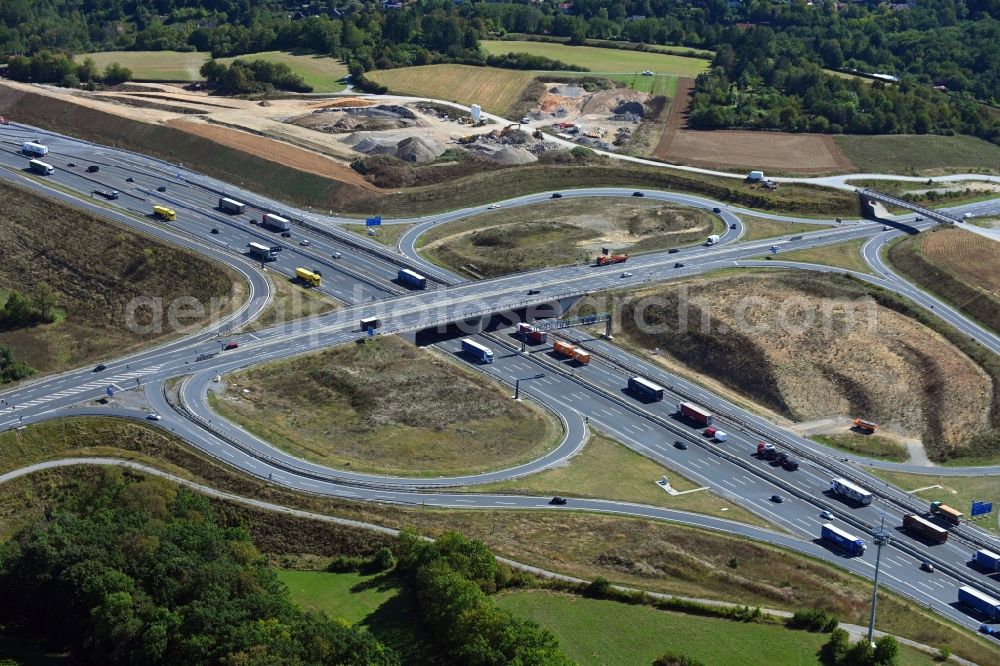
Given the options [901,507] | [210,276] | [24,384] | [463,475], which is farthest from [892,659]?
[210,276]

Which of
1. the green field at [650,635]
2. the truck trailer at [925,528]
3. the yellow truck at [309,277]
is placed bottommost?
the green field at [650,635]

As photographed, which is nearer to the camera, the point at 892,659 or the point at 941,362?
the point at 892,659

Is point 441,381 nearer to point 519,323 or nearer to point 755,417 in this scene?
point 519,323

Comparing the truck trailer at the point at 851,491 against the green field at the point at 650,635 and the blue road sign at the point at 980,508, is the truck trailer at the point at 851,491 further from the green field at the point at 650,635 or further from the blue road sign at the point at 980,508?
the green field at the point at 650,635

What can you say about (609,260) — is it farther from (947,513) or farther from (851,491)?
(947,513)

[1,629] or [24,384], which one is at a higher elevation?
[24,384]

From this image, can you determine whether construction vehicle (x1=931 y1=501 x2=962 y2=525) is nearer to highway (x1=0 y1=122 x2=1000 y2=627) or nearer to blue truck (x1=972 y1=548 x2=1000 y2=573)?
highway (x1=0 y1=122 x2=1000 y2=627)

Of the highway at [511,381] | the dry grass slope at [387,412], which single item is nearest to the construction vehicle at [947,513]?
the highway at [511,381]
